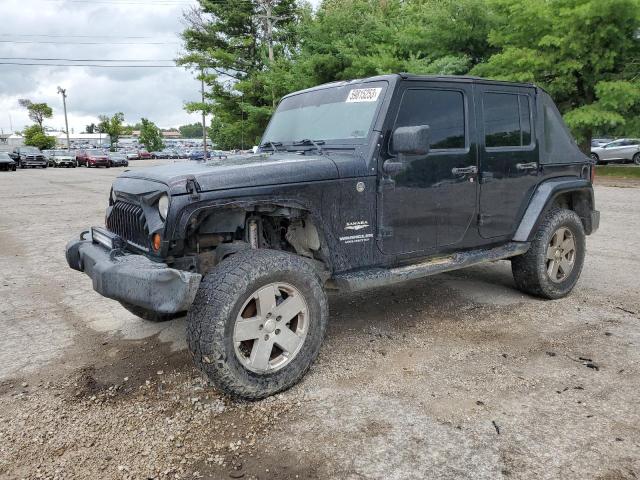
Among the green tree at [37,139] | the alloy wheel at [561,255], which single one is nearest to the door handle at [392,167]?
the alloy wheel at [561,255]

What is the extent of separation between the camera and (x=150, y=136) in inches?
3135

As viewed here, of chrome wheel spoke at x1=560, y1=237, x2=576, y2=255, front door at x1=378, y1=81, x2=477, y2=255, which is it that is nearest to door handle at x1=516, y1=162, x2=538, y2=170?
front door at x1=378, y1=81, x2=477, y2=255

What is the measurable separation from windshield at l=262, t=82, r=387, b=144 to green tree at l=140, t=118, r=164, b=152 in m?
80.5

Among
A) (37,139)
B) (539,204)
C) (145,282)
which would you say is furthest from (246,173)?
(37,139)

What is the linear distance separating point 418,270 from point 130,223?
2.03m

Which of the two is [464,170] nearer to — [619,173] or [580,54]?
[580,54]

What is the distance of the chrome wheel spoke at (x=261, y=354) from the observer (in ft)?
9.76

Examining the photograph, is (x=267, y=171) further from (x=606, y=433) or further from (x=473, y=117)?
(x=606, y=433)

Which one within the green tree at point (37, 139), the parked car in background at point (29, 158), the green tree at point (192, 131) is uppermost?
the green tree at point (192, 131)

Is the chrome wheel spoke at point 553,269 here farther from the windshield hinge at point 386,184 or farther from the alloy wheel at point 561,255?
the windshield hinge at point 386,184

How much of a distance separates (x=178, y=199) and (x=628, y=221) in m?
8.86

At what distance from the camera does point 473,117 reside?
4074mm

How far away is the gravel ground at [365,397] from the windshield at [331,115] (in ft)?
5.15

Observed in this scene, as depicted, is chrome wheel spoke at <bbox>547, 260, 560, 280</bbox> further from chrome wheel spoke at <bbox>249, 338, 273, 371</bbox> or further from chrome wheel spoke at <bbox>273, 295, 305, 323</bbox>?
chrome wheel spoke at <bbox>249, 338, 273, 371</bbox>
